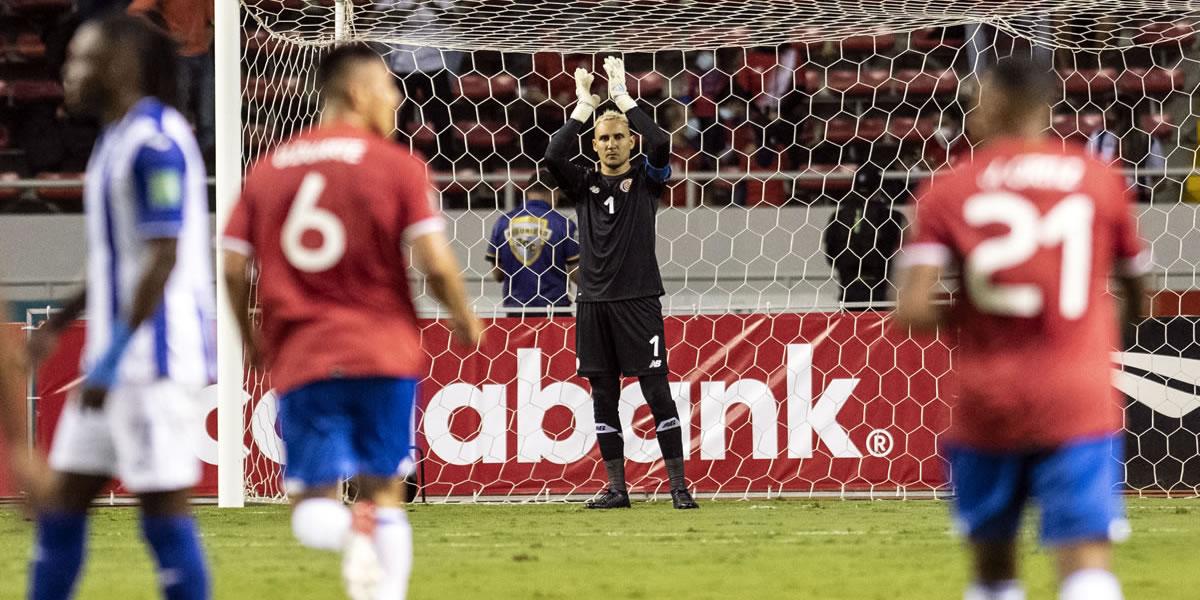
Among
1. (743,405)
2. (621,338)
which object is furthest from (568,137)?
(743,405)

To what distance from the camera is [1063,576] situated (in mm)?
3113

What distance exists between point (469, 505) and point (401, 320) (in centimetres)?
476

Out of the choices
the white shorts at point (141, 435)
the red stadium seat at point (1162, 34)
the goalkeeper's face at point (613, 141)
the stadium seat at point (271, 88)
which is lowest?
the white shorts at point (141, 435)

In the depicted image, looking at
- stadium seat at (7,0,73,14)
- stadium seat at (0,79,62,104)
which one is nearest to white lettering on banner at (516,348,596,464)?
stadium seat at (0,79,62,104)

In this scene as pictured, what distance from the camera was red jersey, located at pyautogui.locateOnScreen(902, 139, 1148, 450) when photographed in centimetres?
310

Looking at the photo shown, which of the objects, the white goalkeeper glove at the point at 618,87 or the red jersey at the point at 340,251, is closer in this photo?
the red jersey at the point at 340,251

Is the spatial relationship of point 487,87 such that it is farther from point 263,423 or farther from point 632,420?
point 263,423

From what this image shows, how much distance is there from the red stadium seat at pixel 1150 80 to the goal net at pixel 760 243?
24 millimetres

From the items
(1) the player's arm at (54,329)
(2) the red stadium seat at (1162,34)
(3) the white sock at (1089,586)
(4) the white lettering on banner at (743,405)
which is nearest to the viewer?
(3) the white sock at (1089,586)

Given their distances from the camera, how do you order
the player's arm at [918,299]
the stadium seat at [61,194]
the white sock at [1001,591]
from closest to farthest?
the player's arm at [918,299], the white sock at [1001,591], the stadium seat at [61,194]

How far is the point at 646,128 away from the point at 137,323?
4.60 meters

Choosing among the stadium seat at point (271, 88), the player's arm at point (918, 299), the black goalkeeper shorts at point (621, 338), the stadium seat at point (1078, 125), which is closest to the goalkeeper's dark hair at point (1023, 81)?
the player's arm at point (918, 299)

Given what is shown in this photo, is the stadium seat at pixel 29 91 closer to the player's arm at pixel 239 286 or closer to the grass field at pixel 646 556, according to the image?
the grass field at pixel 646 556

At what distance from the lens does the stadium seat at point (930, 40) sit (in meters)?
11.4
